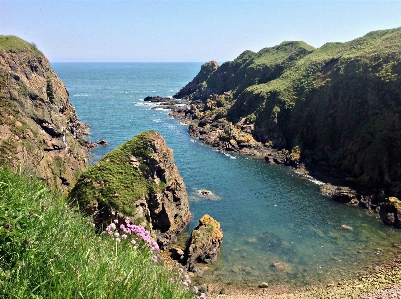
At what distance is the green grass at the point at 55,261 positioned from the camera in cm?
759

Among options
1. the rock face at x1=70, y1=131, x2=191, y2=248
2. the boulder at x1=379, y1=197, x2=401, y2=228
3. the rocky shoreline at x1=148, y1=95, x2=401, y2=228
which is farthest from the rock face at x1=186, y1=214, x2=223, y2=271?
the rocky shoreline at x1=148, y1=95, x2=401, y2=228

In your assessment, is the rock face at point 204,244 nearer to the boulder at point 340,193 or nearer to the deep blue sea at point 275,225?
the deep blue sea at point 275,225

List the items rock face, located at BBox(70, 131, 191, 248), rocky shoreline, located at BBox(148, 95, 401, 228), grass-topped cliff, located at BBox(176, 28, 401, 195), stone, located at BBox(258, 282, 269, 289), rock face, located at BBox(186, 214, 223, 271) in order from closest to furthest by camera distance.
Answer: stone, located at BBox(258, 282, 269, 289) < rock face, located at BBox(70, 131, 191, 248) < rock face, located at BBox(186, 214, 223, 271) < rocky shoreline, located at BBox(148, 95, 401, 228) < grass-topped cliff, located at BBox(176, 28, 401, 195)

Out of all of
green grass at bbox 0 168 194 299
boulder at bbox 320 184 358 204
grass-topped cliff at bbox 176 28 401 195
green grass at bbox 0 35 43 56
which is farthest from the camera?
grass-topped cliff at bbox 176 28 401 195

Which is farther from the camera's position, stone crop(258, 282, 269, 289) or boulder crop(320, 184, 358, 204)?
boulder crop(320, 184, 358, 204)

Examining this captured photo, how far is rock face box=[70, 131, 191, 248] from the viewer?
3784cm

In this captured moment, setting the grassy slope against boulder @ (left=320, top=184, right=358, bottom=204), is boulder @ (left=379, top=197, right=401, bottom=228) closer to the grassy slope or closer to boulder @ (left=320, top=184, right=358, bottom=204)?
boulder @ (left=320, top=184, right=358, bottom=204)

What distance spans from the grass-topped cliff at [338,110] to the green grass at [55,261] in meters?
60.5

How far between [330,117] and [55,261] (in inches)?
3241

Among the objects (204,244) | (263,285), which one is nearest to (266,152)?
(204,244)

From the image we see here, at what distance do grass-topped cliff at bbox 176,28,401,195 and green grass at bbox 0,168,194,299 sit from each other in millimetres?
60489

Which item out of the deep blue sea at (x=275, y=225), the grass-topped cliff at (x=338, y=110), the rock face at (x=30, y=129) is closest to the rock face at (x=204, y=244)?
the deep blue sea at (x=275, y=225)

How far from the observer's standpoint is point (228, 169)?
72188 mm

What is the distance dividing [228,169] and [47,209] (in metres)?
63.5
